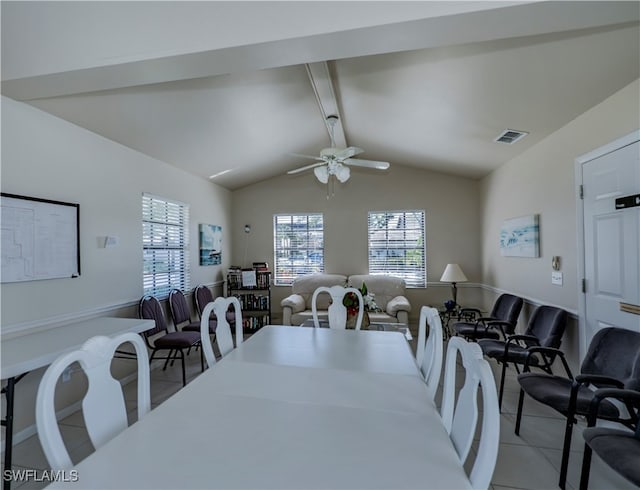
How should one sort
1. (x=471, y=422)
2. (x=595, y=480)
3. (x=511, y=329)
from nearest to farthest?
(x=471, y=422), (x=595, y=480), (x=511, y=329)

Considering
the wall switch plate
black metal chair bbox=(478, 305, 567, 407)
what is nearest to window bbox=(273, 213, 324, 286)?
the wall switch plate

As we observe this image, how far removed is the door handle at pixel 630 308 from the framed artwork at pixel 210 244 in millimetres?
4838

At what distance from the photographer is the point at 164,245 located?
13.3ft

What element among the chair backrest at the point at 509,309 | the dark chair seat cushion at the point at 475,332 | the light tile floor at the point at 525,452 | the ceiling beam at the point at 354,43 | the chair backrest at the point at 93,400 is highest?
the ceiling beam at the point at 354,43

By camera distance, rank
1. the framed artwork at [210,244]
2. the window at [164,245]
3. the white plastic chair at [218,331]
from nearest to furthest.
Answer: the white plastic chair at [218,331] → the window at [164,245] → the framed artwork at [210,244]

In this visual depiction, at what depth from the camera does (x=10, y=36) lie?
6.37 feet

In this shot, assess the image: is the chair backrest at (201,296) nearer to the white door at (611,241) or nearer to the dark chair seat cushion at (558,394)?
the dark chair seat cushion at (558,394)

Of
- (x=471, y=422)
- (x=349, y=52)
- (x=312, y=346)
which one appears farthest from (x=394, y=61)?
(x=471, y=422)

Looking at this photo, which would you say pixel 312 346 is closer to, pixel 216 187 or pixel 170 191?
pixel 170 191

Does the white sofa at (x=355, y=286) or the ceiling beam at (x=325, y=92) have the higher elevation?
the ceiling beam at (x=325, y=92)

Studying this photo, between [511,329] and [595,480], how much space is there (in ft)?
5.97

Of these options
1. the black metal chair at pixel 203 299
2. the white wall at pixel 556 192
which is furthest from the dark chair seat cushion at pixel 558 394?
the black metal chair at pixel 203 299

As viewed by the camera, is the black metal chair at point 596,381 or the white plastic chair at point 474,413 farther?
the black metal chair at point 596,381

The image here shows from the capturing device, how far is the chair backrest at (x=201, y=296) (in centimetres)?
441
